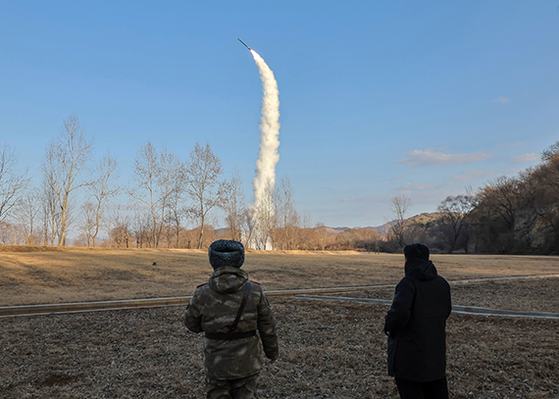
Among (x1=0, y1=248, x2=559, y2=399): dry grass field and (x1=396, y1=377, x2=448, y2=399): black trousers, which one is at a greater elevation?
(x1=396, y1=377, x2=448, y2=399): black trousers

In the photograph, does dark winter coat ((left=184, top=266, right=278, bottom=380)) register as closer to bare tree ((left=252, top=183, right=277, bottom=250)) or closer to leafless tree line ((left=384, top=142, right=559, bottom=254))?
bare tree ((left=252, top=183, right=277, bottom=250))

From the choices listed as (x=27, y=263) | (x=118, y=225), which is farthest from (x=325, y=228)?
(x=27, y=263)

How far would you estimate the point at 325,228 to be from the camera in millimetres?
64688

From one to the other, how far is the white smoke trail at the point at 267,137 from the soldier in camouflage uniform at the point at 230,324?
36.9 metres

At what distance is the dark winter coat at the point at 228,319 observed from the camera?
2748 millimetres

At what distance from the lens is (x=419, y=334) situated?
9.88ft

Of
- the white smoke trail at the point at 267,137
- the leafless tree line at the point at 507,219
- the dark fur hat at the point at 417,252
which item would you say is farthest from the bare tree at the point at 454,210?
the dark fur hat at the point at 417,252

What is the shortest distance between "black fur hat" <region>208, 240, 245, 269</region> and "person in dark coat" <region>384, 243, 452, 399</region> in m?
1.33

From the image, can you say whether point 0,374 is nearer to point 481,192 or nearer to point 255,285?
point 255,285

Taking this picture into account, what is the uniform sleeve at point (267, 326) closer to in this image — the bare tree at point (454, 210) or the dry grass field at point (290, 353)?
the dry grass field at point (290, 353)

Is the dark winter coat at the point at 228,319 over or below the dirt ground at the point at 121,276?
over

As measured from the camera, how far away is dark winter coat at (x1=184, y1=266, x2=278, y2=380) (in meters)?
2.75

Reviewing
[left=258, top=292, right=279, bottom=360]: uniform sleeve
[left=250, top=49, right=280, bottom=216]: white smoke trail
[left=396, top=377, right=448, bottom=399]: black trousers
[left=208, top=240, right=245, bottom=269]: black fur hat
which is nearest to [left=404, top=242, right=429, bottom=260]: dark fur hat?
[left=396, top=377, right=448, bottom=399]: black trousers

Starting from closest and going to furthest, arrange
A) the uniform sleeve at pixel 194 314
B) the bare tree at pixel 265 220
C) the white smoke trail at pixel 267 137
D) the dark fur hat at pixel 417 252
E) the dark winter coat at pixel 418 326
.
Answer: the uniform sleeve at pixel 194 314 < the dark winter coat at pixel 418 326 < the dark fur hat at pixel 417 252 < the white smoke trail at pixel 267 137 < the bare tree at pixel 265 220
